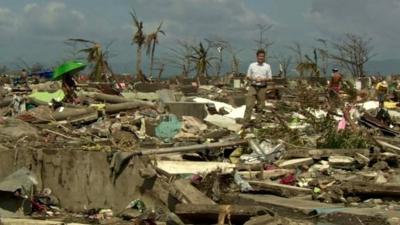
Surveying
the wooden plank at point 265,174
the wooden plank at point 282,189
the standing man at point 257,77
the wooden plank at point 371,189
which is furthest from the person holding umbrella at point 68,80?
the wooden plank at point 371,189

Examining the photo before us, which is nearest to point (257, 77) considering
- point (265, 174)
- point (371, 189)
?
point (265, 174)

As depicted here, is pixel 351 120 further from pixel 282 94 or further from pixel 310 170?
pixel 282 94

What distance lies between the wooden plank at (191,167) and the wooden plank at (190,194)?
96 centimetres

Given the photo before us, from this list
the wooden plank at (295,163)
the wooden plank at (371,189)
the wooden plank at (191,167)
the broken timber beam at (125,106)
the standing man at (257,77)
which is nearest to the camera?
the wooden plank at (371,189)

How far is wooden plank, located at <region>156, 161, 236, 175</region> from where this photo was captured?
8.68m

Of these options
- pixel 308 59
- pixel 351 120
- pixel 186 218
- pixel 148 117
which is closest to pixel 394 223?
pixel 186 218

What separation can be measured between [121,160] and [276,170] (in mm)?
2146

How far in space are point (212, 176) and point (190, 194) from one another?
0.76 meters

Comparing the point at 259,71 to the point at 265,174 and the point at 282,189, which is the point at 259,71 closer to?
the point at 265,174

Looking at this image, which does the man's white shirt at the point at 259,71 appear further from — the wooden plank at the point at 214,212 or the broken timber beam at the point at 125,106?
the wooden plank at the point at 214,212

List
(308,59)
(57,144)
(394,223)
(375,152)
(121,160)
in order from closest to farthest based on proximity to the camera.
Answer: (394,223) < (121,160) < (375,152) < (57,144) < (308,59)

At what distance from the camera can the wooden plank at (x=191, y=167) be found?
868 centimetres

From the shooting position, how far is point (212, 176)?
26.3 ft

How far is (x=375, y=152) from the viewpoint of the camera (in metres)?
9.80
